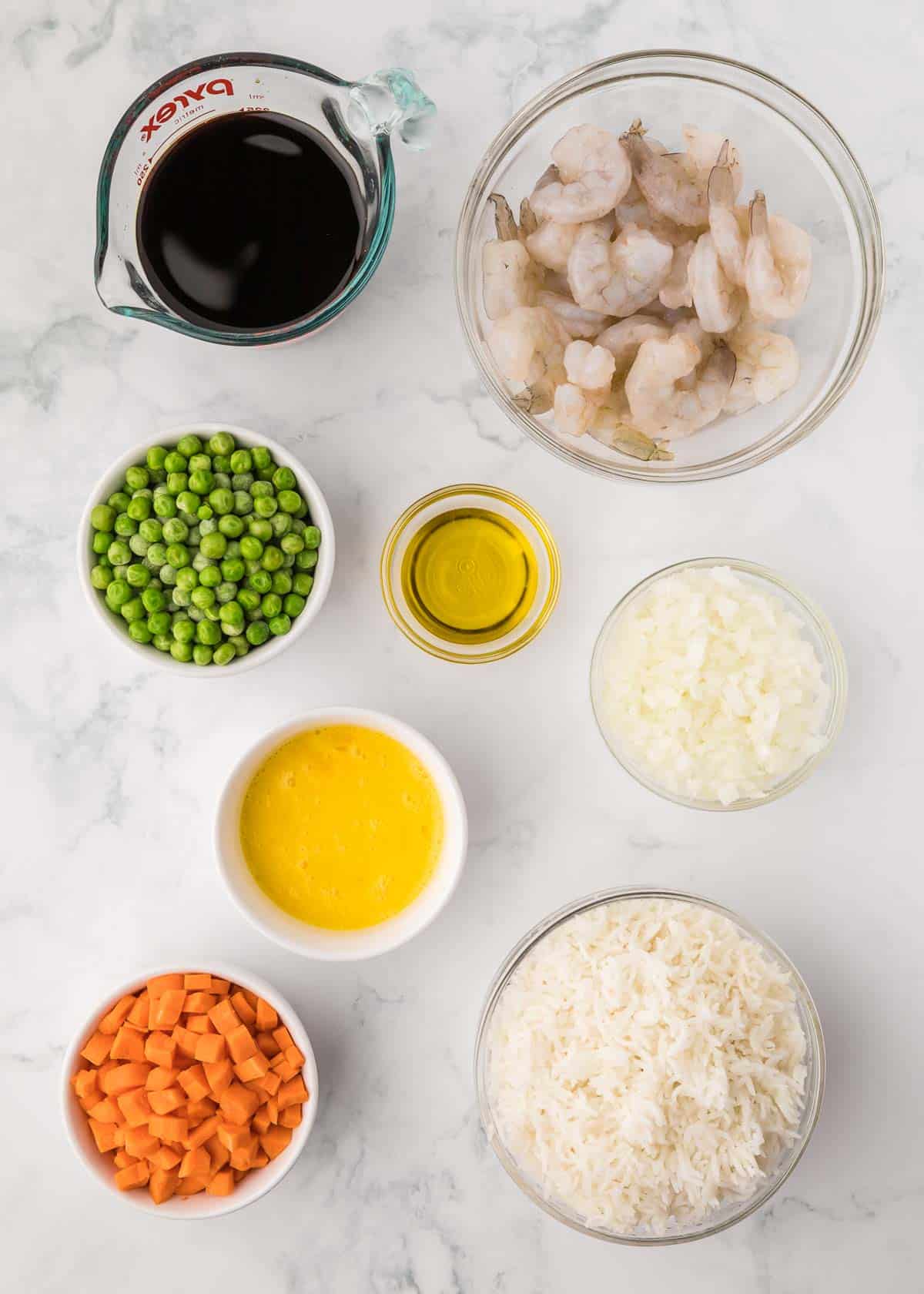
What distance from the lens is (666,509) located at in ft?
6.22

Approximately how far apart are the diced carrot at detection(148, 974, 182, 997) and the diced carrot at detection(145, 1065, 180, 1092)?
0.12m

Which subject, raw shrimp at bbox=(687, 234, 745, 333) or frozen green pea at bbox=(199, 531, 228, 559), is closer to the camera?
raw shrimp at bbox=(687, 234, 745, 333)

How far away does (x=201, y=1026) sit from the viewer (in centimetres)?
173

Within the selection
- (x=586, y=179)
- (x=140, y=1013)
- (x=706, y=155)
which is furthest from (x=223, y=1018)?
(x=706, y=155)

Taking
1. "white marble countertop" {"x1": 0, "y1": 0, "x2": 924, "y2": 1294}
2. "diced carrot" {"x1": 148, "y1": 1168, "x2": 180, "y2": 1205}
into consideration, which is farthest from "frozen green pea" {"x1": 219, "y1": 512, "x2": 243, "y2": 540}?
"diced carrot" {"x1": 148, "y1": 1168, "x2": 180, "y2": 1205}

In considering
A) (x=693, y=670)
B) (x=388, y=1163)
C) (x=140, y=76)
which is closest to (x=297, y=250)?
(x=140, y=76)

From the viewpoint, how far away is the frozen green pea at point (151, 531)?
1686 millimetres

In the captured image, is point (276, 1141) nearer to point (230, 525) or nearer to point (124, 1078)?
point (124, 1078)

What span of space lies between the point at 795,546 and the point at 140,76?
1514 millimetres

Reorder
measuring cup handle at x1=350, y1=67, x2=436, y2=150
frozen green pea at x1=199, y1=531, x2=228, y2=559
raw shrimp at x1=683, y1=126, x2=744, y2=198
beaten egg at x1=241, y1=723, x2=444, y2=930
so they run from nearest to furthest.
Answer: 1. raw shrimp at x1=683, y1=126, x2=744, y2=198
2. measuring cup handle at x1=350, y1=67, x2=436, y2=150
3. frozen green pea at x1=199, y1=531, x2=228, y2=559
4. beaten egg at x1=241, y1=723, x2=444, y2=930

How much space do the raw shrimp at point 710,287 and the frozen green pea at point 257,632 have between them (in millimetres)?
863

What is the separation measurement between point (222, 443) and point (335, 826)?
0.72 meters

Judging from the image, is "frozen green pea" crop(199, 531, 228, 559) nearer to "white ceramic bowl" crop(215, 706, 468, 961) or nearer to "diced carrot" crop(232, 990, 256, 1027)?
"white ceramic bowl" crop(215, 706, 468, 961)

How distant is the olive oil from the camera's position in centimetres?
189
